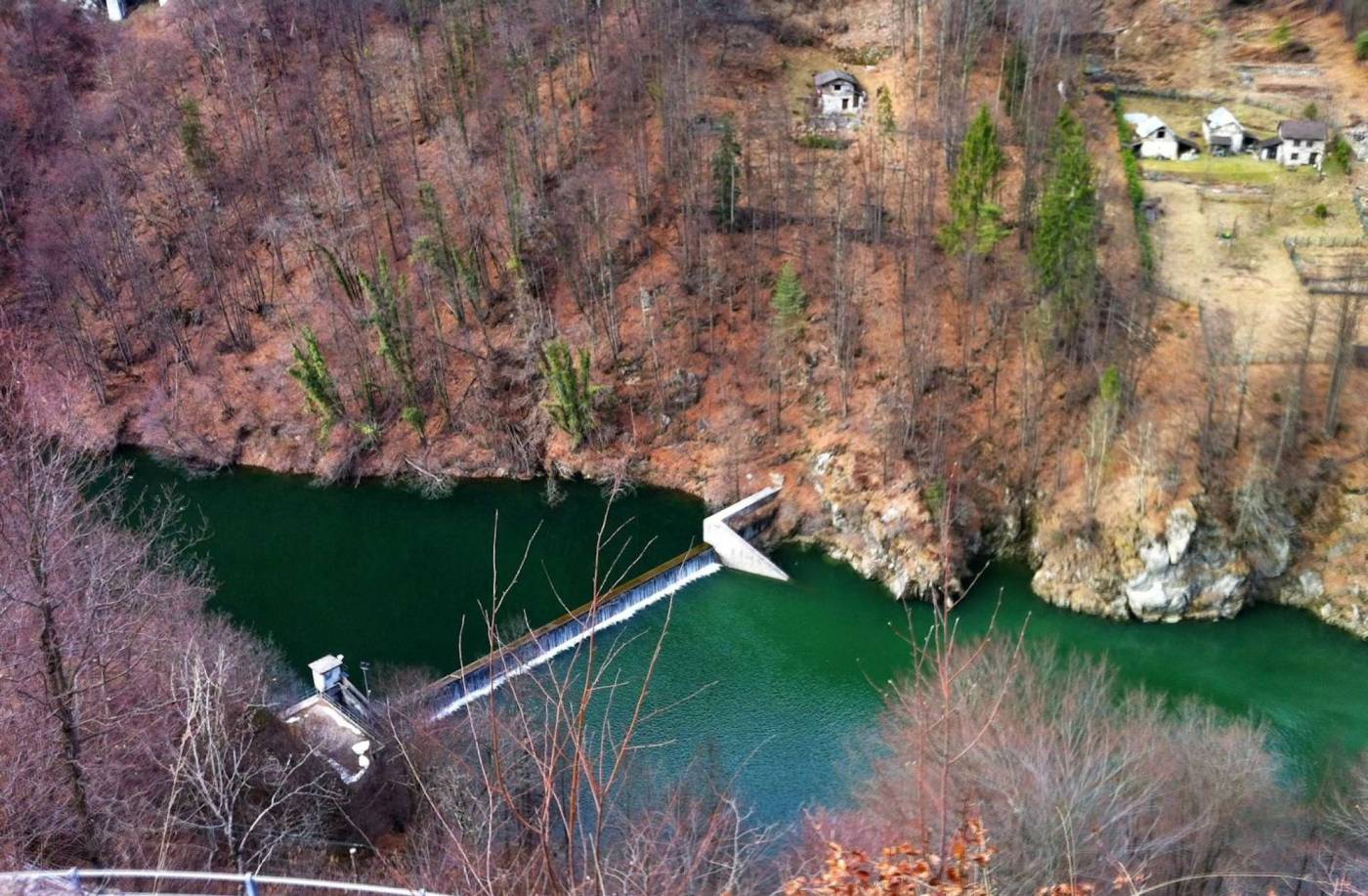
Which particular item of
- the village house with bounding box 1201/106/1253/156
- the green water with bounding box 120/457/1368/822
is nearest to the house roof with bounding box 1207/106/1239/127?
the village house with bounding box 1201/106/1253/156

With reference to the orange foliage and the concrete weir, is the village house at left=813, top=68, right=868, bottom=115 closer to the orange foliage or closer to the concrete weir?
the concrete weir

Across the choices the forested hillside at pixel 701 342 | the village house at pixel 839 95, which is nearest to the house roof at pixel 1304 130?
the forested hillside at pixel 701 342

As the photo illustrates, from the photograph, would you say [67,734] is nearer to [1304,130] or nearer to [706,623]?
[706,623]

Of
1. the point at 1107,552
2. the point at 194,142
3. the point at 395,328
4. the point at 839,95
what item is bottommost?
the point at 1107,552

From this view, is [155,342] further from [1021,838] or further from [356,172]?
[1021,838]

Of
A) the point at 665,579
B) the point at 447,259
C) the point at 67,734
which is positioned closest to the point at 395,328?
the point at 447,259
